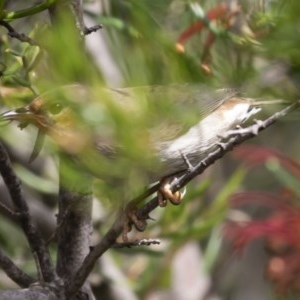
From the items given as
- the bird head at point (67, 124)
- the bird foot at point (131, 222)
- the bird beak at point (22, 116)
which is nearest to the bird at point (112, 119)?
the bird head at point (67, 124)

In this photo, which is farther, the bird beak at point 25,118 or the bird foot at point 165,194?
the bird foot at point 165,194

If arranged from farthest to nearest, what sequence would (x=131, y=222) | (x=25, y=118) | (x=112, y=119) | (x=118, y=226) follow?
(x=131, y=222)
(x=118, y=226)
(x=25, y=118)
(x=112, y=119)

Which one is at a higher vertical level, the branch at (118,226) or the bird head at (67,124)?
the bird head at (67,124)

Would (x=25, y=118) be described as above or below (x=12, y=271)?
above

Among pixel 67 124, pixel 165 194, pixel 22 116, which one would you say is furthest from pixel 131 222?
pixel 67 124

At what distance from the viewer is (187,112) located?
39 cm

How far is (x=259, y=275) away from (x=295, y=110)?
2.10 m

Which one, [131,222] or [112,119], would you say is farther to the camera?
[131,222]

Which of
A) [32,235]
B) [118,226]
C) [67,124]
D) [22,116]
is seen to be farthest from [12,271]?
[67,124]

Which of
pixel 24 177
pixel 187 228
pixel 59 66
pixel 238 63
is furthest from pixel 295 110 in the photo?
pixel 24 177

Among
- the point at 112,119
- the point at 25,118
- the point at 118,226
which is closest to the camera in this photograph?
the point at 112,119

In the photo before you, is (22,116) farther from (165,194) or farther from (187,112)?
(165,194)

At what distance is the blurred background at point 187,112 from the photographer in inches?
15.2

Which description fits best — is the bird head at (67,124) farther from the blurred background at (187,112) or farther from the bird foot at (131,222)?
the bird foot at (131,222)
